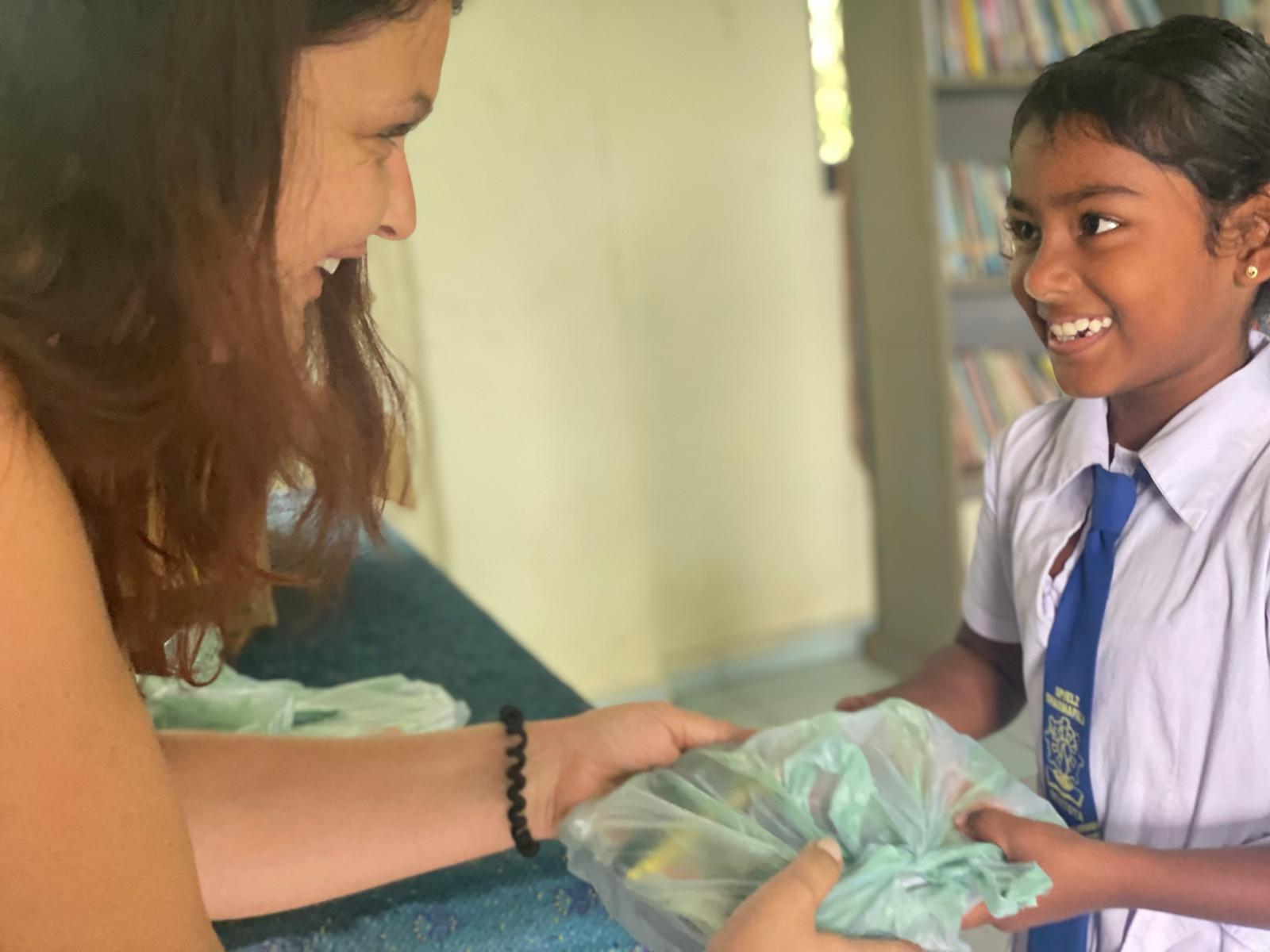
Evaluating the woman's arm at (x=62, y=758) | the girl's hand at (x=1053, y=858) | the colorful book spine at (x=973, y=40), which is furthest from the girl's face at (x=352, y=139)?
the colorful book spine at (x=973, y=40)

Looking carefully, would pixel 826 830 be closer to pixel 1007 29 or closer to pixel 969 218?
pixel 969 218

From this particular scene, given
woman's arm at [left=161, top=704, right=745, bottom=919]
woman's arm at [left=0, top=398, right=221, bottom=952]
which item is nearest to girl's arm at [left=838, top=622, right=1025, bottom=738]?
woman's arm at [left=161, top=704, right=745, bottom=919]

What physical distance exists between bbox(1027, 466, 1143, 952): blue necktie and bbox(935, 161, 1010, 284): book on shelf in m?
1.53

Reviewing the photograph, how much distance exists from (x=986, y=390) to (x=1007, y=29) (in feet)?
2.49

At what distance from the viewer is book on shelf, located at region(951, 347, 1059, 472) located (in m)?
2.30

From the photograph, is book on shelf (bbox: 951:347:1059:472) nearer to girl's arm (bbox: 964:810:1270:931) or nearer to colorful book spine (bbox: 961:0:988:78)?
colorful book spine (bbox: 961:0:988:78)

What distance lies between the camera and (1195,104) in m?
0.69

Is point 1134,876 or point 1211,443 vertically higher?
point 1211,443

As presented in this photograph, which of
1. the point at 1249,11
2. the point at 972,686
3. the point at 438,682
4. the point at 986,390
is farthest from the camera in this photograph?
the point at 986,390

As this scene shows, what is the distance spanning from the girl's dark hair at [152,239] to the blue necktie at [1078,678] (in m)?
0.55

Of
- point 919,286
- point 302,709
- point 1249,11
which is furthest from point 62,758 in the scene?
point 1249,11

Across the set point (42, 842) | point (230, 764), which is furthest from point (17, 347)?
point (230, 764)

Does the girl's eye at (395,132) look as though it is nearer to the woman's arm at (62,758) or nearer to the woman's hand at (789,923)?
the woman's arm at (62,758)

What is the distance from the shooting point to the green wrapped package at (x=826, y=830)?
57 centimetres
